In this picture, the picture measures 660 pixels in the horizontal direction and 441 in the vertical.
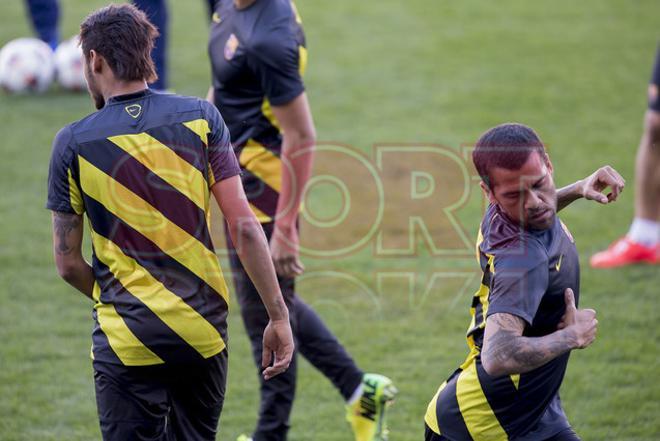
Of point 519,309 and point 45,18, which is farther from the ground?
point 45,18

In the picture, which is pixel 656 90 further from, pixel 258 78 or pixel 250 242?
pixel 250 242

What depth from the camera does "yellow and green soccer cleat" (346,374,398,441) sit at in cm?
430

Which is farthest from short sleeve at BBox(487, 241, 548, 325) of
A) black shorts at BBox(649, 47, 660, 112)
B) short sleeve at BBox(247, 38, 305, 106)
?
black shorts at BBox(649, 47, 660, 112)

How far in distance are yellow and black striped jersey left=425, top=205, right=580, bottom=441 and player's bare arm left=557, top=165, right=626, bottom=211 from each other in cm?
15

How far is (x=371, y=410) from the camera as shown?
4320mm

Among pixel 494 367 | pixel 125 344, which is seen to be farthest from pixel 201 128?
pixel 494 367

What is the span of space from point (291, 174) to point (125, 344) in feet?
3.96

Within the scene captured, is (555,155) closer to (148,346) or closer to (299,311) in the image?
(299,311)

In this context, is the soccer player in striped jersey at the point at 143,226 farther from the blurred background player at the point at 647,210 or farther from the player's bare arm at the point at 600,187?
the blurred background player at the point at 647,210

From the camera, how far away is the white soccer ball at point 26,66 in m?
8.98

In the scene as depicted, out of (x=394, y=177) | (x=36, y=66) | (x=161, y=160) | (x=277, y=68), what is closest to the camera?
(x=161, y=160)

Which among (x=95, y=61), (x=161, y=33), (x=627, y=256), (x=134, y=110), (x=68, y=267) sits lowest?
(x=627, y=256)

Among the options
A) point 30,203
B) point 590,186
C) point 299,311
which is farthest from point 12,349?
point 590,186

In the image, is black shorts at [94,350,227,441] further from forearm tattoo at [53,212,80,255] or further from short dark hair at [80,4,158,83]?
short dark hair at [80,4,158,83]
